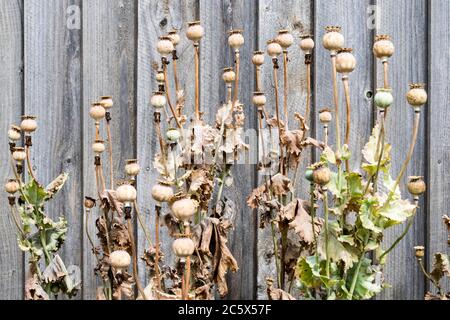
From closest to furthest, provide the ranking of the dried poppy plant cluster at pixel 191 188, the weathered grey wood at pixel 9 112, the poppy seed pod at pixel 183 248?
the poppy seed pod at pixel 183 248, the dried poppy plant cluster at pixel 191 188, the weathered grey wood at pixel 9 112

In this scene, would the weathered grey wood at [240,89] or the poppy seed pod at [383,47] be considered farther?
the weathered grey wood at [240,89]

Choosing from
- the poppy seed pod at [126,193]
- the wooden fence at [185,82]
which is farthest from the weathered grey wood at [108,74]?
the poppy seed pod at [126,193]

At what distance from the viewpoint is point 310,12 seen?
180 centimetres

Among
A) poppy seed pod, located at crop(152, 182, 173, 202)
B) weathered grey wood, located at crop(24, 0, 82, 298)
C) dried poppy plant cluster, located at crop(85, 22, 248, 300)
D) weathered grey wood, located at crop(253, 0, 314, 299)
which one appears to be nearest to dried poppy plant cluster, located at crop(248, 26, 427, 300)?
dried poppy plant cluster, located at crop(85, 22, 248, 300)

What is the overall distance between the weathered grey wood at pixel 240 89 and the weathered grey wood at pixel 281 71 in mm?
25

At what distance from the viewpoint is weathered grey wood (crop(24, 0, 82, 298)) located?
6.12 feet

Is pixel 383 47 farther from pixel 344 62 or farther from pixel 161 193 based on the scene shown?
pixel 161 193

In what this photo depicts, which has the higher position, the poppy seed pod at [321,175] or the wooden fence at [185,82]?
the wooden fence at [185,82]

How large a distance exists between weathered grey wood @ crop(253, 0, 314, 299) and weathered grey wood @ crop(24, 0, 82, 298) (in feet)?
1.70

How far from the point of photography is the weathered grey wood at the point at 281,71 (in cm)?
179

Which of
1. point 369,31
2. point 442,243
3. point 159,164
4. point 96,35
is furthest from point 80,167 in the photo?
point 442,243

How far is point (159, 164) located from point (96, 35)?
590 mm

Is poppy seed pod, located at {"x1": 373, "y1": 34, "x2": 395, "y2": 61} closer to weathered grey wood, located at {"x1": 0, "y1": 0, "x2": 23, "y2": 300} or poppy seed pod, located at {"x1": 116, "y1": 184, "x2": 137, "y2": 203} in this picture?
poppy seed pod, located at {"x1": 116, "y1": 184, "x2": 137, "y2": 203}

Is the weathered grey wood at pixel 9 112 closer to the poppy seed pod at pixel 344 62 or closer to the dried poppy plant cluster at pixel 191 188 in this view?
the dried poppy plant cluster at pixel 191 188
